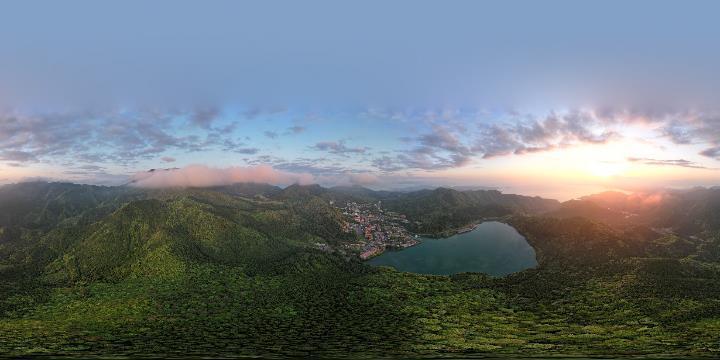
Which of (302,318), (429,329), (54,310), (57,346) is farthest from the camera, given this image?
A: (54,310)

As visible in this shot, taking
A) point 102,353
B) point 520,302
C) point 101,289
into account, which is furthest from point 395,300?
point 101,289

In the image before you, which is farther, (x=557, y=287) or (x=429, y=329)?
(x=557, y=287)

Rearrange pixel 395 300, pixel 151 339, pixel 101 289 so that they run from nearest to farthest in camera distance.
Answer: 1. pixel 151 339
2. pixel 395 300
3. pixel 101 289

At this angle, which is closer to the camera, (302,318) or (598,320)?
(598,320)

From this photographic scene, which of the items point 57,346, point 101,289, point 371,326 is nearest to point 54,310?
point 101,289

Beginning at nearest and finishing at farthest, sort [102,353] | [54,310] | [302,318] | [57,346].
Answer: [102,353]
[57,346]
[302,318]
[54,310]

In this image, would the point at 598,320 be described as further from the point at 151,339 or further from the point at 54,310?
the point at 54,310

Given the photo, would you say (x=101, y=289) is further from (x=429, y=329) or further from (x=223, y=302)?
(x=429, y=329)

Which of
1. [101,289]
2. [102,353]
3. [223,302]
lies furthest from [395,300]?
[101,289]

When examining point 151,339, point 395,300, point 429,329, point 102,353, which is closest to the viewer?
point 102,353
